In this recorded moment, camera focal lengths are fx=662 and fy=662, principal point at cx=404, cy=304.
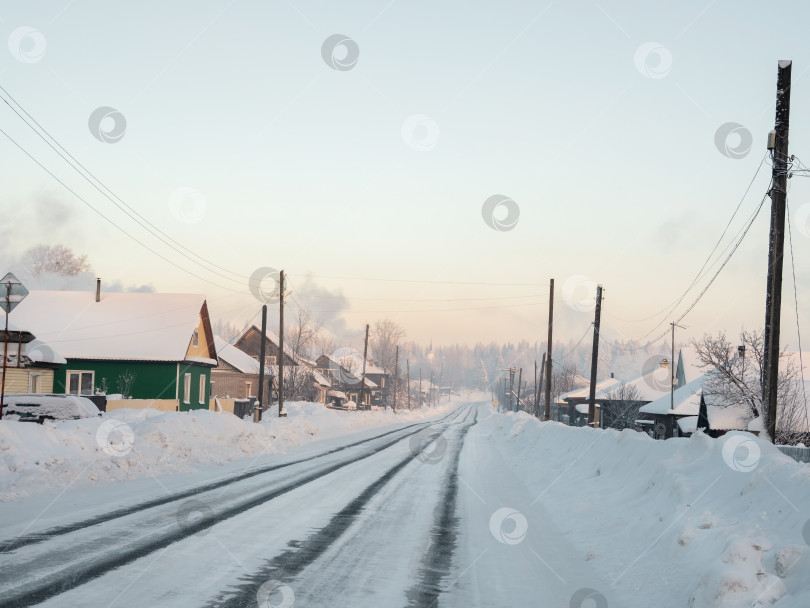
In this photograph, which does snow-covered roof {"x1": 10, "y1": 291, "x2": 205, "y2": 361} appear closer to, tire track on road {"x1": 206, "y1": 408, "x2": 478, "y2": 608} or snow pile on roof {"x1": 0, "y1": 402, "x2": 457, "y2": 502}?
snow pile on roof {"x1": 0, "y1": 402, "x2": 457, "y2": 502}

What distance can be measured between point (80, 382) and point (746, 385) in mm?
38777

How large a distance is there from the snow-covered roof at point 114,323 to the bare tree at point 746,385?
31598 millimetres

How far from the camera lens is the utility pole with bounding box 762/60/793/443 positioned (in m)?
13.1

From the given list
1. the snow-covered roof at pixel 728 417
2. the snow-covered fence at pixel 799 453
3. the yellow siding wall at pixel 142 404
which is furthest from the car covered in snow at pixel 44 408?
the snow-covered roof at pixel 728 417

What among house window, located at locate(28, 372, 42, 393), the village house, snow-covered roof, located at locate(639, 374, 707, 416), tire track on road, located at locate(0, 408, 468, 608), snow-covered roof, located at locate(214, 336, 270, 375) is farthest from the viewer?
snow-covered roof, located at locate(214, 336, 270, 375)

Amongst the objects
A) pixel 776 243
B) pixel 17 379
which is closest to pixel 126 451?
pixel 776 243

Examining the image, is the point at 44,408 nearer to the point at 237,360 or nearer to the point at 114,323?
the point at 114,323

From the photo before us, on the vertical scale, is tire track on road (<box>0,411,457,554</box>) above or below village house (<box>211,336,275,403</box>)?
above

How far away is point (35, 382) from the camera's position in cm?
3459

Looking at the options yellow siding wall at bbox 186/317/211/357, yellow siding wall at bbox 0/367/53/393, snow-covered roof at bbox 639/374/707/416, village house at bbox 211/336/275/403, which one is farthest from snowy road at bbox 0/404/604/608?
village house at bbox 211/336/275/403

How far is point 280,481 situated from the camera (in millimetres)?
13680

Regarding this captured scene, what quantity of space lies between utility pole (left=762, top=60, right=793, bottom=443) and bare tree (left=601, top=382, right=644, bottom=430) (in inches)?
2029

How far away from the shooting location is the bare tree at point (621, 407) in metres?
64.8

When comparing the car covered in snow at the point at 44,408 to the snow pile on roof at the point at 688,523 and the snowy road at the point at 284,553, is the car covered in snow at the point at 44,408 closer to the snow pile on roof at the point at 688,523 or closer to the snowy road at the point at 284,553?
the snowy road at the point at 284,553
